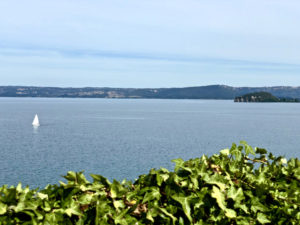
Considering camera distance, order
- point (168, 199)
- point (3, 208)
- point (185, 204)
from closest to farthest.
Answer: point (3, 208)
point (185, 204)
point (168, 199)

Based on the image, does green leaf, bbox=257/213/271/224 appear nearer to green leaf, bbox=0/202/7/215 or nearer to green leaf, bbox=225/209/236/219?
→ green leaf, bbox=225/209/236/219

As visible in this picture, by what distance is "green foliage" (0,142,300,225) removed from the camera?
13.0ft

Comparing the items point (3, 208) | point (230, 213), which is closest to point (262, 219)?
point (230, 213)

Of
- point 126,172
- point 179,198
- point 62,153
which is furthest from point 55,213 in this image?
point 62,153

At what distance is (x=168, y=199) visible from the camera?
4.43 metres

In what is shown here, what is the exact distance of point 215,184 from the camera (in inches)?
183

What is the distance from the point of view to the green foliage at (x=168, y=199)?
395 centimetres

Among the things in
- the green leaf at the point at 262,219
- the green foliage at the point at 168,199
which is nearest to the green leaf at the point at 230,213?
the green foliage at the point at 168,199

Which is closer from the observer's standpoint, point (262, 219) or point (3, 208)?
point (3, 208)

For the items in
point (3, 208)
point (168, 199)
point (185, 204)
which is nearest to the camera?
point (3, 208)

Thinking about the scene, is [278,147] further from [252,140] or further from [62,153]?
[62,153]

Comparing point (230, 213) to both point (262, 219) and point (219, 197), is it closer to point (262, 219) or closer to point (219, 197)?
point (219, 197)

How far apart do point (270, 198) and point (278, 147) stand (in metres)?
65.9

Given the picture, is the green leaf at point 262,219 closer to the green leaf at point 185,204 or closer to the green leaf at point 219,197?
the green leaf at point 219,197
